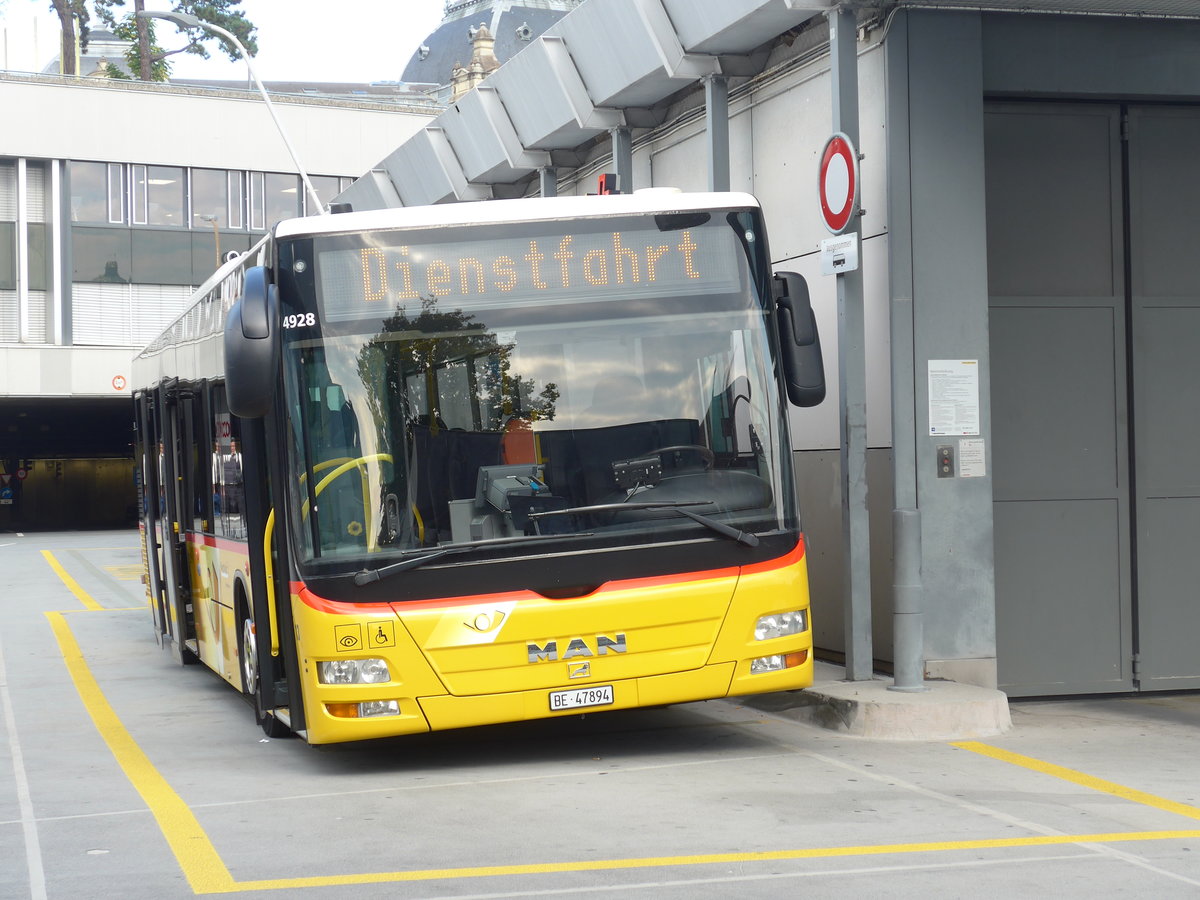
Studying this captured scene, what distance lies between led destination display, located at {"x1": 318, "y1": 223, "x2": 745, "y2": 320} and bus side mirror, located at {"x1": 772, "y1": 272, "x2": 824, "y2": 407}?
315 millimetres

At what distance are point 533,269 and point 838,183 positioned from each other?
2573 mm

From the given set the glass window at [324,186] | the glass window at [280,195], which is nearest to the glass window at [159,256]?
the glass window at [280,195]

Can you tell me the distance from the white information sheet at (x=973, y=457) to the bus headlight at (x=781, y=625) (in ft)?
7.39

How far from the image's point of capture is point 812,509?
39.1ft

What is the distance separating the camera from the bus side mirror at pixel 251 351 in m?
7.80

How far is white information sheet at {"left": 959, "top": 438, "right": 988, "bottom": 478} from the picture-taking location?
10.2 meters

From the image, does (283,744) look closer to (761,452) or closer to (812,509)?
(761,452)

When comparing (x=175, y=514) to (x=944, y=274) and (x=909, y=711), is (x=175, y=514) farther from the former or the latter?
(x=909, y=711)

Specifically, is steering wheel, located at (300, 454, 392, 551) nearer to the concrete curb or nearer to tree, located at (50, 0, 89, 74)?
the concrete curb

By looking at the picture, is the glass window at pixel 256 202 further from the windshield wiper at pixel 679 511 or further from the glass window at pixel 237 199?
the windshield wiper at pixel 679 511

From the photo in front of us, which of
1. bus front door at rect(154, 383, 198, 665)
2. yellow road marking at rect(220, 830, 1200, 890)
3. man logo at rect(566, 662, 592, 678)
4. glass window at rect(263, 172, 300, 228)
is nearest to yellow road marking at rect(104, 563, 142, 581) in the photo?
bus front door at rect(154, 383, 198, 665)

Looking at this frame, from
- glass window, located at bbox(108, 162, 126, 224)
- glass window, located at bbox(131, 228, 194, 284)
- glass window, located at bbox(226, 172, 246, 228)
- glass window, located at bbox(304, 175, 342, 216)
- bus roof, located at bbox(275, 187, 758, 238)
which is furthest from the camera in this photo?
glass window, located at bbox(304, 175, 342, 216)

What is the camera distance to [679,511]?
26.7ft

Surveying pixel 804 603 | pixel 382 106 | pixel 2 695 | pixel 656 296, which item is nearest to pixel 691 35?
pixel 656 296
